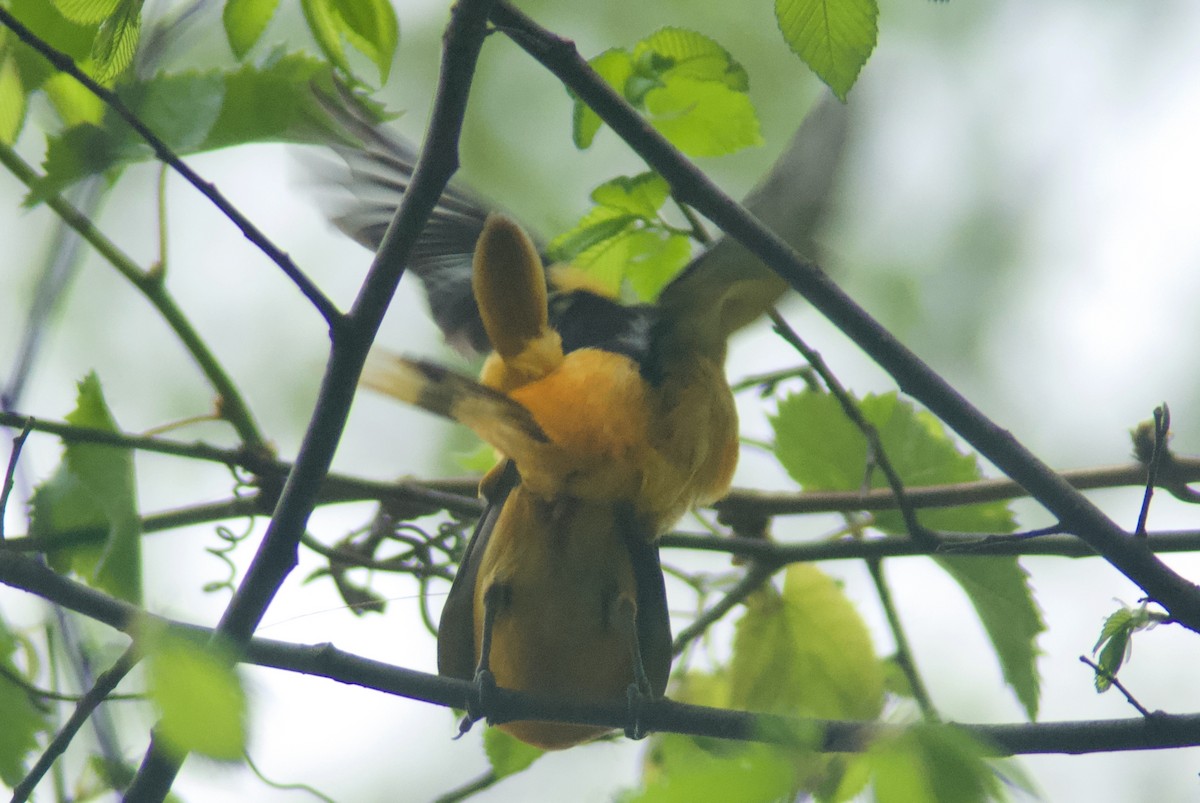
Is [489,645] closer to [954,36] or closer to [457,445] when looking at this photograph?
[457,445]

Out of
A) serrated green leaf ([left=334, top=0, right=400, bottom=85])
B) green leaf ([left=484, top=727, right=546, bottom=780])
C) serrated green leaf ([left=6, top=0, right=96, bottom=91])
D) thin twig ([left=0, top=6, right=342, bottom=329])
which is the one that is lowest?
green leaf ([left=484, top=727, right=546, bottom=780])

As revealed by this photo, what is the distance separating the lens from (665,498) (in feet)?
6.89

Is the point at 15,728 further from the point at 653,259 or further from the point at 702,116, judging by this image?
the point at 702,116

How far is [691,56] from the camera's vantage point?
1.57 metres

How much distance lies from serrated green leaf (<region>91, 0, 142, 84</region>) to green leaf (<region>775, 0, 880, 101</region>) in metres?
0.70

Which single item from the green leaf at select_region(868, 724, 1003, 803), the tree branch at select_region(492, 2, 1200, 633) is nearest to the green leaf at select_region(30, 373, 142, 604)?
the tree branch at select_region(492, 2, 1200, 633)

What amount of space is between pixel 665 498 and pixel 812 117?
73cm

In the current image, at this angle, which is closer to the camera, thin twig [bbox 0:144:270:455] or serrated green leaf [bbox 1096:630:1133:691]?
serrated green leaf [bbox 1096:630:1133:691]

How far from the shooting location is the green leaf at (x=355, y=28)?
4.42 ft

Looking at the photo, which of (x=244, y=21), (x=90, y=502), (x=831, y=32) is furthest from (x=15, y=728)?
(x=831, y=32)

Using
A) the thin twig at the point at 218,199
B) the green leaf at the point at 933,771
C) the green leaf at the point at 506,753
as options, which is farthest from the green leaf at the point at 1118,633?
the green leaf at the point at 506,753

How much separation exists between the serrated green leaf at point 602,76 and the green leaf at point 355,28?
0.84 ft

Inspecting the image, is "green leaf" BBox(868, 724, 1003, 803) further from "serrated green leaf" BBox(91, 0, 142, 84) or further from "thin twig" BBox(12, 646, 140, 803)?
"serrated green leaf" BBox(91, 0, 142, 84)

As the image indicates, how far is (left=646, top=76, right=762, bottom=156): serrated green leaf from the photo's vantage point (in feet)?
5.43
